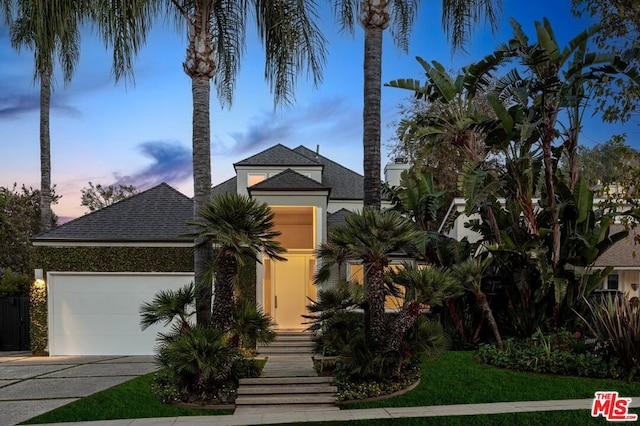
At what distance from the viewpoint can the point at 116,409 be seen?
7.92 m

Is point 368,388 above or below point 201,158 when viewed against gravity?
below

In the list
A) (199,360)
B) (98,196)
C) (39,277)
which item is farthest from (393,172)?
(98,196)

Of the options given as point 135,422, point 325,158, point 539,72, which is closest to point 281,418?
point 135,422

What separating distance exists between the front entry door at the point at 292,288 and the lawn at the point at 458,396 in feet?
18.0

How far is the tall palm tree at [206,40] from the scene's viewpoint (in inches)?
372

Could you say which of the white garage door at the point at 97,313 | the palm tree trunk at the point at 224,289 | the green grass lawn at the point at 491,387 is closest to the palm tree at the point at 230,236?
the palm tree trunk at the point at 224,289

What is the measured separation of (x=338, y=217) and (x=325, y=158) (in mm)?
11190

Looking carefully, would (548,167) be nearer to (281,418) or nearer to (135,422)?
(281,418)

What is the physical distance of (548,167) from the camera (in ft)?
34.5

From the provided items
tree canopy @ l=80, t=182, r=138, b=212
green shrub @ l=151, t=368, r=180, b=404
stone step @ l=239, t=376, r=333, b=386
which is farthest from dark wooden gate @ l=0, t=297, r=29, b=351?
tree canopy @ l=80, t=182, r=138, b=212

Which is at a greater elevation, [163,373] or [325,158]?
[325,158]

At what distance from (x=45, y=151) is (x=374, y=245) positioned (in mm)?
17472

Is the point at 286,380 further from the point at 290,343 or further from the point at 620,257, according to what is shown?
the point at 620,257

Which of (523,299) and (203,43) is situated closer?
(203,43)
